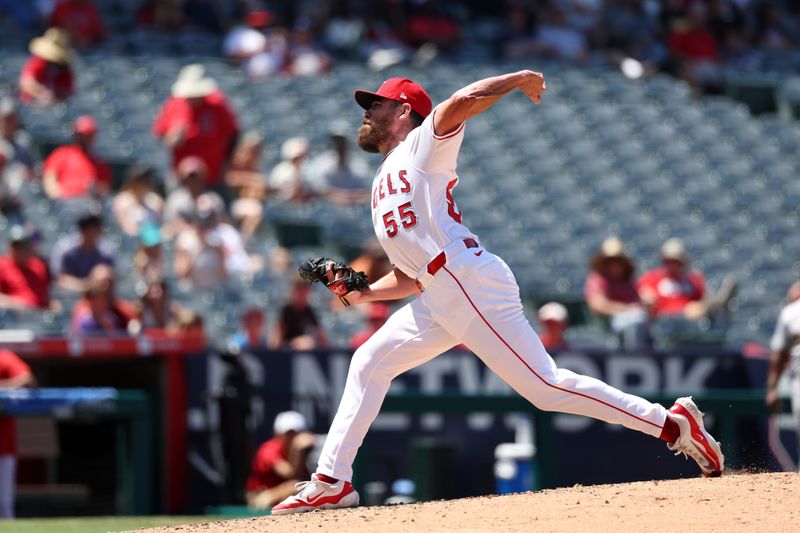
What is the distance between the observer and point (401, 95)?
5562 millimetres

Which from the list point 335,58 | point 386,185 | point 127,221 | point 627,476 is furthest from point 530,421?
point 335,58

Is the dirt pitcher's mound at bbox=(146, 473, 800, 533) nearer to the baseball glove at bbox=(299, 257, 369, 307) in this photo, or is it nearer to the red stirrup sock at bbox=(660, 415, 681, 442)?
the red stirrup sock at bbox=(660, 415, 681, 442)

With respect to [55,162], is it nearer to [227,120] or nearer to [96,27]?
[227,120]

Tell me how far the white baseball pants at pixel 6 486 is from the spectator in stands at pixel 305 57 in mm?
7135

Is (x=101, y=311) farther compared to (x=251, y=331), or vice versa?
(x=251, y=331)

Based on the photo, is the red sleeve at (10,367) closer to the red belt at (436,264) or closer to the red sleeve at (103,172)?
the red sleeve at (103,172)

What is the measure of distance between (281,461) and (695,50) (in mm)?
10057

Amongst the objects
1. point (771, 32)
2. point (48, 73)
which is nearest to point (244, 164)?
point (48, 73)

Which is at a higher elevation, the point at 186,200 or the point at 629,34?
the point at 186,200

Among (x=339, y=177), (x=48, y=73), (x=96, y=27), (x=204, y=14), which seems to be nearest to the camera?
(x=339, y=177)

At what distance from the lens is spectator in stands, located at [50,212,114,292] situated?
10047 mm

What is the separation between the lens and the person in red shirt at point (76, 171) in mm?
11258

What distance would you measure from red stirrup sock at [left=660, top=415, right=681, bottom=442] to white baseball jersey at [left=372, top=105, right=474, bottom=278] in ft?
3.55

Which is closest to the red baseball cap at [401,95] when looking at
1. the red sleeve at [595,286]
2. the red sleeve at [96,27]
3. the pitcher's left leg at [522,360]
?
the pitcher's left leg at [522,360]
